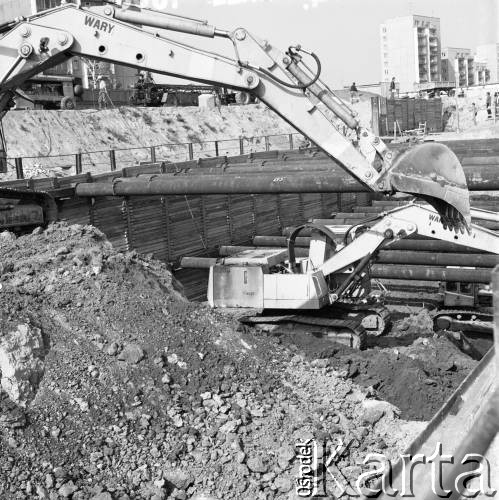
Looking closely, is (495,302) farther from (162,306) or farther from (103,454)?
(162,306)

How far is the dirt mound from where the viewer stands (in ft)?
24.4

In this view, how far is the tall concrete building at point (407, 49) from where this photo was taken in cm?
12356

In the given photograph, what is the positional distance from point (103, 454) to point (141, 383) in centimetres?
123

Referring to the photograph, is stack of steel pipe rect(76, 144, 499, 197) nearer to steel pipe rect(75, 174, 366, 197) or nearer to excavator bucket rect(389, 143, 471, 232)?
steel pipe rect(75, 174, 366, 197)

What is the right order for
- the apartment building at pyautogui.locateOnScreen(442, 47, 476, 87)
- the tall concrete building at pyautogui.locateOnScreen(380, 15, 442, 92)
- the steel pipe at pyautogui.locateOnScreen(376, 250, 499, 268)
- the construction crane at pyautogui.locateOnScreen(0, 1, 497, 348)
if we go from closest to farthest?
the construction crane at pyautogui.locateOnScreen(0, 1, 497, 348) → the steel pipe at pyautogui.locateOnScreen(376, 250, 499, 268) → the tall concrete building at pyautogui.locateOnScreen(380, 15, 442, 92) → the apartment building at pyautogui.locateOnScreen(442, 47, 476, 87)

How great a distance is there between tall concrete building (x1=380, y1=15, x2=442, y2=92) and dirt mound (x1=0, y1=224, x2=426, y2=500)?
388ft

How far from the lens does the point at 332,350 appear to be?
36.7ft

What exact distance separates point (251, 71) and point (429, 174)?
2.76 metres

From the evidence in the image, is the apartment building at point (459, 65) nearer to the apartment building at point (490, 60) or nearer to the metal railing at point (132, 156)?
the apartment building at point (490, 60)

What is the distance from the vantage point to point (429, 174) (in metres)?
9.75

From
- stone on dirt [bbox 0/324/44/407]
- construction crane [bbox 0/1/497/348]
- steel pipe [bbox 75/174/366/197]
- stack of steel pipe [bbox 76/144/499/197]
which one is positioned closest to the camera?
stone on dirt [bbox 0/324/44/407]

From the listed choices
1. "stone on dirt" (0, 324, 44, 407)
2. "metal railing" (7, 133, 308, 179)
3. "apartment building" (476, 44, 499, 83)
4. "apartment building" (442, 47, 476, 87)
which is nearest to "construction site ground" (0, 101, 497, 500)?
"stone on dirt" (0, 324, 44, 407)

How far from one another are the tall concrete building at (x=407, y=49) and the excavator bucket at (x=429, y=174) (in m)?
117

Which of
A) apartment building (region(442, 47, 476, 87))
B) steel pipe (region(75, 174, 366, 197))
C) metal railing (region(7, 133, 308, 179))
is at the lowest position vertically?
steel pipe (region(75, 174, 366, 197))
